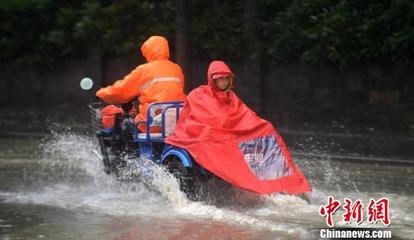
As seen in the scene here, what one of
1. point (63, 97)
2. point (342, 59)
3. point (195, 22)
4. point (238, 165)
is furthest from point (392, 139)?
point (63, 97)

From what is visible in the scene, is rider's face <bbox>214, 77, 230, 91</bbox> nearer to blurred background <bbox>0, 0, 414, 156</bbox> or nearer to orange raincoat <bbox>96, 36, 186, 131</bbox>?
orange raincoat <bbox>96, 36, 186, 131</bbox>

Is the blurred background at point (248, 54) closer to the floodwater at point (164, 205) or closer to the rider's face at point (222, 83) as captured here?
the floodwater at point (164, 205)

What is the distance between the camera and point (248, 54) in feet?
58.4

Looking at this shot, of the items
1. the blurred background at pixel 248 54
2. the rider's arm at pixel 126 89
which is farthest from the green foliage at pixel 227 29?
the rider's arm at pixel 126 89

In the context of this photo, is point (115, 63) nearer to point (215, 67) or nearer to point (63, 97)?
point (63, 97)

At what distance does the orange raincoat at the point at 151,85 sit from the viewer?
10.1 meters

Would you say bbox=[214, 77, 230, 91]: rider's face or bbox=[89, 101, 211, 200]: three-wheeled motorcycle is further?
bbox=[214, 77, 230, 91]: rider's face

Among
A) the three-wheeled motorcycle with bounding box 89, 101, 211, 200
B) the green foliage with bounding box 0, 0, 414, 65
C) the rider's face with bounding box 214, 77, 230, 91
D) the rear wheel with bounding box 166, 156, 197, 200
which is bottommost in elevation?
the rear wheel with bounding box 166, 156, 197, 200

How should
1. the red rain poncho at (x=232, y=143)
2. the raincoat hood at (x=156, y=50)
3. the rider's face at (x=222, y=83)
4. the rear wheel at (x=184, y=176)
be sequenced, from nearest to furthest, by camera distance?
the red rain poncho at (x=232, y=143) < the rear wheel at (x=184, y=176) < the rider's face at (x=222, y=83) < the raincoat hood at (x=156, y=50)

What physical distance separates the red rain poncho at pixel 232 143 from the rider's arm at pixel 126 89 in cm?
115

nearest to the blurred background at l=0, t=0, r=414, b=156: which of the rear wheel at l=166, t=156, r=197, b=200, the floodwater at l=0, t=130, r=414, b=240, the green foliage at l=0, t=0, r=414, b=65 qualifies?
the green foliage at l=0, t=0, r=414, b=65

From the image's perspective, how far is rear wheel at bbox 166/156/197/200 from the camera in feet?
29.5

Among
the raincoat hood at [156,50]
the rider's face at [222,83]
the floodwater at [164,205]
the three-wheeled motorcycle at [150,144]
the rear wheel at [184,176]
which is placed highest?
the raincoat hood at [156,50]

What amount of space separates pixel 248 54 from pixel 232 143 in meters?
9.12
